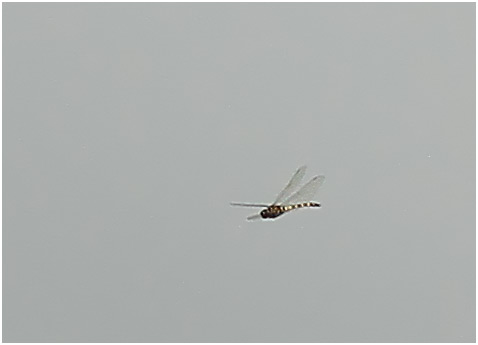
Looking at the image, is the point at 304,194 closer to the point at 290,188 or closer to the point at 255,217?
the point at 290,188

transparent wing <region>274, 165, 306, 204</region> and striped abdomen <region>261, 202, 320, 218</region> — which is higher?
transparent wing <region>274, 165, 306, 204</region>

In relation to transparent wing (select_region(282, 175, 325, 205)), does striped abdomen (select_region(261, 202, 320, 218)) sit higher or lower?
lower

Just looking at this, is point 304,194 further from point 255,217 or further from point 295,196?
point 255,217

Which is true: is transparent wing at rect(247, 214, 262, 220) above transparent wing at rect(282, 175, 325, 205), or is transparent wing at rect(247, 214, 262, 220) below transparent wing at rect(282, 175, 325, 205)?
below

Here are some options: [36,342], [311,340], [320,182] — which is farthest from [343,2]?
[36,342]

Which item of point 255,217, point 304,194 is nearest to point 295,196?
point 304,194

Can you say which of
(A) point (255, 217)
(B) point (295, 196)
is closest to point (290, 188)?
(B) point (295, 196)

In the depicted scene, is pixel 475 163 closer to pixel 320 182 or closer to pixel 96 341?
pixel 320 182

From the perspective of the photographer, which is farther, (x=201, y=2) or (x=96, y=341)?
(x=201, y=2)

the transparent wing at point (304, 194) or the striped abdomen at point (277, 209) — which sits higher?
the transparent wing at point (304, 194)

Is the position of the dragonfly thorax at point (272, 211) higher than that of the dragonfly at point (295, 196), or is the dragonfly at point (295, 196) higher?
the dragonfly at point (295, 196)

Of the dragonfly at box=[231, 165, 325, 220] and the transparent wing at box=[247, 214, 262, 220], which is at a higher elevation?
the dragonfly at box=[231, 165, 325, 220]
